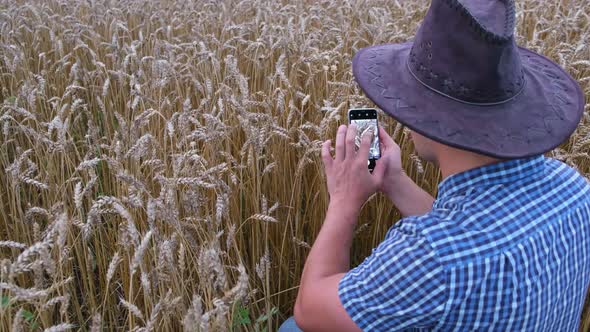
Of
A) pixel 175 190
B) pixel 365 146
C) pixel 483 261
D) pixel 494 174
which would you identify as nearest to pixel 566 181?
pixel 494 174

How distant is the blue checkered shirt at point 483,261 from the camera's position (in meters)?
1.01

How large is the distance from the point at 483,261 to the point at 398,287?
0.16 m

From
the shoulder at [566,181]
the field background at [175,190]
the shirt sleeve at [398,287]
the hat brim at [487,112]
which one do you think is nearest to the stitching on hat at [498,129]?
the hat brim at [487,112]

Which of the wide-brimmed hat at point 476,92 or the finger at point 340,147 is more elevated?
the wide-brimmed hat at point 476,92

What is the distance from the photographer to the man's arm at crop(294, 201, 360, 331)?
1.13 m

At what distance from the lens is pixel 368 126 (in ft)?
4.81

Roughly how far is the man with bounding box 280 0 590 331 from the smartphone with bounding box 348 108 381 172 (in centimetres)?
14

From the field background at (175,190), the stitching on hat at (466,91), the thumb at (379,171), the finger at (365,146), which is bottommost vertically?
the field background at (175,190)

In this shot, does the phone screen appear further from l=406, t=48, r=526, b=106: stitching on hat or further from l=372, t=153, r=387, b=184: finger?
l=406, t=48, r=526, b=106: stitching on hat

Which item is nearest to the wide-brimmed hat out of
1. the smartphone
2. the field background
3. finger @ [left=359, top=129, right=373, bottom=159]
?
finger @ [left=359, top=129, right=373, bottom=159]

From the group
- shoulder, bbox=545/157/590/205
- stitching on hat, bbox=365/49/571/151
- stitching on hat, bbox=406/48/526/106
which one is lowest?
shoulder, bbox=545/157/590/205

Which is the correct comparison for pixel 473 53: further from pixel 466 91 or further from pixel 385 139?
pixel 385 139

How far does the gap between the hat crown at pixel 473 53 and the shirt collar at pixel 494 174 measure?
5.3 inches

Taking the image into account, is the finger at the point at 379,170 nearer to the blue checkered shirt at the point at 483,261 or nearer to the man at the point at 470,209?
the man at the point at 470,209
